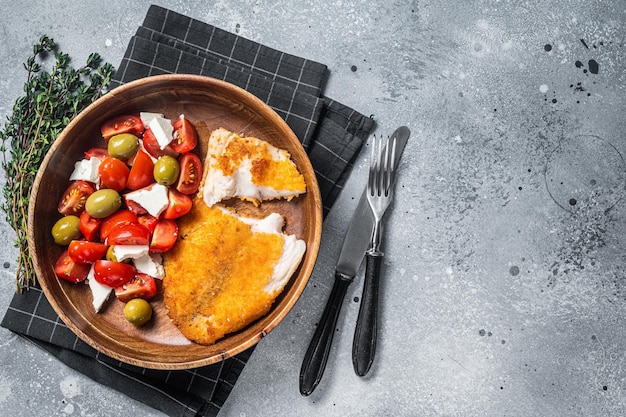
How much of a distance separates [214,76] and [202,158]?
0.32 metres

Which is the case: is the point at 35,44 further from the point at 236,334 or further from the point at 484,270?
the point at 484,270

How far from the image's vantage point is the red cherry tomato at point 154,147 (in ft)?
6.56

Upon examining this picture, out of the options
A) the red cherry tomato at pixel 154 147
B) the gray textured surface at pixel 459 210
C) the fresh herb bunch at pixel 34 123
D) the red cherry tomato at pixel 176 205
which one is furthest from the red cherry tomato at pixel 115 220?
the gray textured surface at pixel 459 210

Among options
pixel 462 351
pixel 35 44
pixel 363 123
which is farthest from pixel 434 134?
pixel 35 44

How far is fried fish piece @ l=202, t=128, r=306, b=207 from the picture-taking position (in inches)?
78.0

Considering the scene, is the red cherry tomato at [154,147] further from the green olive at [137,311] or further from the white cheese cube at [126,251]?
the green olive at [137,311]

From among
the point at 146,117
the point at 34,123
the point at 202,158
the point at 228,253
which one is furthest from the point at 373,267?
the point at 34,123

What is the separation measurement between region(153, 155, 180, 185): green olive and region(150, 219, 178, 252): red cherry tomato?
0.44 ft

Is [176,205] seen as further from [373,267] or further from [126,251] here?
[373,267]

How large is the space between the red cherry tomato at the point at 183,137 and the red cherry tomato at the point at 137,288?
17.7 inches

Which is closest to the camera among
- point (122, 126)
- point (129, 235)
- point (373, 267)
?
point (129, 235)

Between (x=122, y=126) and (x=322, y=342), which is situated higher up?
(x=122, y=126)

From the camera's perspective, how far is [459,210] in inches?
88.8

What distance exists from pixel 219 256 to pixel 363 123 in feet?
2.46
